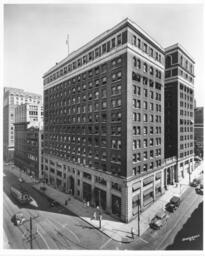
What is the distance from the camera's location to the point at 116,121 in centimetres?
3159

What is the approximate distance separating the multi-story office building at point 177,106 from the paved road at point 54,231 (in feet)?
98.3

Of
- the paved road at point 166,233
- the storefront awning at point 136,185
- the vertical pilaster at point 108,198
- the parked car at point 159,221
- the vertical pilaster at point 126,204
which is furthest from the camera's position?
the vertical pilaster at point 108,198

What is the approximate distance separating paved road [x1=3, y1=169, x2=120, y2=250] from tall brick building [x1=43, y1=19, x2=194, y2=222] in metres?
6.50

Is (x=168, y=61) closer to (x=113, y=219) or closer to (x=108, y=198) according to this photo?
(x=108, y=198)

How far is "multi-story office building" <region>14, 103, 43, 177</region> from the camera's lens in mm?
60125

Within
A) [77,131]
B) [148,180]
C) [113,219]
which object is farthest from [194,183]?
[77,131]

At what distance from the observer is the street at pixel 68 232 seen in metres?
23.7

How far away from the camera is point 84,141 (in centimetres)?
3941

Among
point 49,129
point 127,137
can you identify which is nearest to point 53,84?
point 49,129

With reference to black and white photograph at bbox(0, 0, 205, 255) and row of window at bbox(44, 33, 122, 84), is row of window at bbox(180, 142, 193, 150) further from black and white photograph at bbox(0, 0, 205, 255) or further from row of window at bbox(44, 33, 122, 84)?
row of window at bbox(44, 33, 122, 84)

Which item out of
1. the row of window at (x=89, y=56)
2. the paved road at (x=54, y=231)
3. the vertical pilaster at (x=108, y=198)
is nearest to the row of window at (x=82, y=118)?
the row of window at (x=89, y=56)

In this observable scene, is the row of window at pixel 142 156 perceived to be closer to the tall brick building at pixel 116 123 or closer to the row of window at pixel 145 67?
the tall brick building at pixel 116 123

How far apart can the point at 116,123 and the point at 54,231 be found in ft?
73.5

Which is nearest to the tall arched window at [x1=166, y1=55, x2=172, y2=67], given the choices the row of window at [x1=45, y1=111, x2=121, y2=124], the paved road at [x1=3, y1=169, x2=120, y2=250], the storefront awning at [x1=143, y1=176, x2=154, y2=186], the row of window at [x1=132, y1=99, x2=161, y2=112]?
the row of window at [x1=132, y1=99, x2=161, y2=112]
